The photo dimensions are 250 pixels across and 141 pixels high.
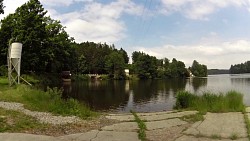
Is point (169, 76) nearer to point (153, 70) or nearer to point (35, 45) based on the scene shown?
point (153, 70)

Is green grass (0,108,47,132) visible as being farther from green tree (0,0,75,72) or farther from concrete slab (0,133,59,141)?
green tree (0,0,75,72)

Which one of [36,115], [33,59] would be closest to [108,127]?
[36,115]

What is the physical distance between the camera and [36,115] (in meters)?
14.1

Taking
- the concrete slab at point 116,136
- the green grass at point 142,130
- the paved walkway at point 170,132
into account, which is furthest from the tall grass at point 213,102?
the concrete slab at point 116,136

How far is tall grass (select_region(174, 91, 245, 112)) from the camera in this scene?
53.8 ft

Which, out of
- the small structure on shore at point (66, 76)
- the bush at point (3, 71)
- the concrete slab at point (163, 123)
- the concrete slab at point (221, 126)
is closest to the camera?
the concrete slab at point (221, 126)

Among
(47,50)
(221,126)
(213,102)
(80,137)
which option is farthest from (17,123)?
(47,50)

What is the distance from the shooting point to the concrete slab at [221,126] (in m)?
10.7

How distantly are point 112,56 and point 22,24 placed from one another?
80734 millimetres

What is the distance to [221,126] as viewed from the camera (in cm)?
1198

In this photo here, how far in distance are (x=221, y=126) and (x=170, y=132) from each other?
221 cm

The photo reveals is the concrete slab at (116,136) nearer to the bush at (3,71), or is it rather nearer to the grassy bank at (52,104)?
the grassy bank at (52,104)

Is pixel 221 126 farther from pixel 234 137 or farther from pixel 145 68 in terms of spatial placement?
pixel 145 68

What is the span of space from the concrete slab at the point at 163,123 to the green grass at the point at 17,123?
409cm
